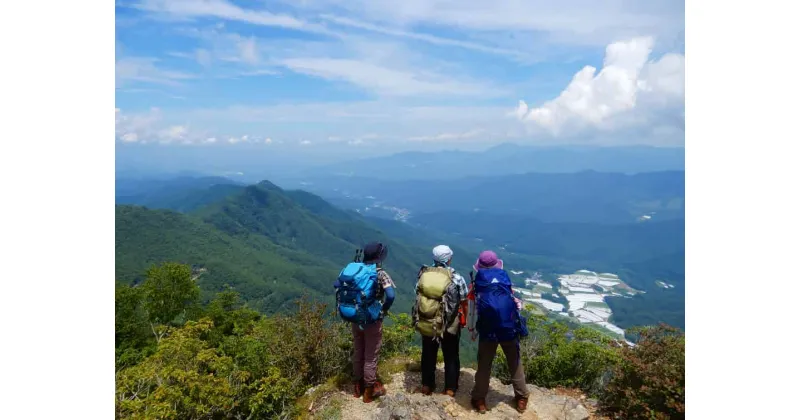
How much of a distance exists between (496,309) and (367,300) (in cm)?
168

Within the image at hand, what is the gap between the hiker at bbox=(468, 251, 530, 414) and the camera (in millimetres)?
5246

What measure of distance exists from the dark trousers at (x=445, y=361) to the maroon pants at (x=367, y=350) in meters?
0.69

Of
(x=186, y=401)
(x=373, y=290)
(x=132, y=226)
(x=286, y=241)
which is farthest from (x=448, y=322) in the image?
(x=286, y=241)

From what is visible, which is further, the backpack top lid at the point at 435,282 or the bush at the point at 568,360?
the bush at the point at 568,360

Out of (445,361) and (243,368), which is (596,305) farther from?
(243,368)

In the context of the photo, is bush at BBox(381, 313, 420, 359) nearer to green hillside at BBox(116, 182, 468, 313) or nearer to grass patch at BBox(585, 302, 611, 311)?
green hillside at BBox(116, 182, 468, 313)

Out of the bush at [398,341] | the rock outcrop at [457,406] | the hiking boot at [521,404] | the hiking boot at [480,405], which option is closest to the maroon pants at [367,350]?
the rock outcrop at [457,406]

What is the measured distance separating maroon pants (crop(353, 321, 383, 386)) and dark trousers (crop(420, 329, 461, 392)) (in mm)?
693

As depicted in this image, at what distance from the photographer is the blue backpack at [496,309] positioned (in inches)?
206

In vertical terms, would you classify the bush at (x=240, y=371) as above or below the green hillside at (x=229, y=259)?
above

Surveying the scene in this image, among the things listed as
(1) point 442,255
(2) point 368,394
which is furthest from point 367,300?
(2) point 368,394

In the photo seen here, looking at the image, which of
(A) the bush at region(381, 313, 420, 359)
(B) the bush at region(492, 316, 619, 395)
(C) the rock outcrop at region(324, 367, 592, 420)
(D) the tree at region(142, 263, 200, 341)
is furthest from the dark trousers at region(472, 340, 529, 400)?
(D) the tree at region(142, 263, 200, 341)

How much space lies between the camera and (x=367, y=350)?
567cm

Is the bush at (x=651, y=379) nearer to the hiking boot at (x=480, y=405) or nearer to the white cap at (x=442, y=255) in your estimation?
the hiking boot at (x=480, y=405)
